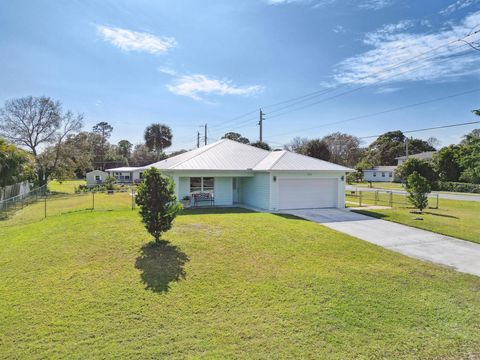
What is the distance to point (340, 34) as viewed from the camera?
56.7 feet

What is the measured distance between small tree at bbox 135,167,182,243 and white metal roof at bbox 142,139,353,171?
828cm

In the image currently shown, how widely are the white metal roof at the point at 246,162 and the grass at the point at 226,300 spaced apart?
8.13m

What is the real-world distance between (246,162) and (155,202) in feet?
37.9

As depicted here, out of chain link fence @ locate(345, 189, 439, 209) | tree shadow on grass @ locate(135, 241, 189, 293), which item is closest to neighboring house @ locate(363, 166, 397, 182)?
chain link fence @ locate(345, 189, 439, 209)

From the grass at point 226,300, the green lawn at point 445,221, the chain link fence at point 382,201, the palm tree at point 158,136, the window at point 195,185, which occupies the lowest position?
the grass at point 226,300

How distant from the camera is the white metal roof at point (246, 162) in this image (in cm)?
1847

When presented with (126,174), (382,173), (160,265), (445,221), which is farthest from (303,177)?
(382,173)

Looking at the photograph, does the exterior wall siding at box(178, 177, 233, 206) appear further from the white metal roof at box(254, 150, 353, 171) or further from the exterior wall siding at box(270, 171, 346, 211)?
the exterior wall siding at box(270, 171, 346, 211)

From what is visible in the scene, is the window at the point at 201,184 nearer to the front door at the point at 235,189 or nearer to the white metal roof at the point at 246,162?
the white metal roof at the point at 246,162

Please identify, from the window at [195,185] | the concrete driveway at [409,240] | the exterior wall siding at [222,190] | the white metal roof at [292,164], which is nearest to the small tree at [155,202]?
the concrete driveway at [409,240]

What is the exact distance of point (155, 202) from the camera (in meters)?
9.58

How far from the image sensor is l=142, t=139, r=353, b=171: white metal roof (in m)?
18.5

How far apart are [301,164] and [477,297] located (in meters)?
12.9

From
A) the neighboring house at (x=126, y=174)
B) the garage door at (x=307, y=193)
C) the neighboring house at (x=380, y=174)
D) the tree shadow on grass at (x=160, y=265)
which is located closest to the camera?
the tree shadow on grass at (x=160, y=265)
